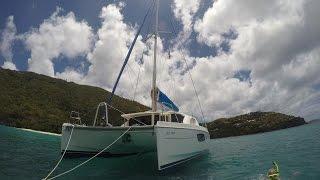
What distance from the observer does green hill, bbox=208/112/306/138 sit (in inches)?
5527

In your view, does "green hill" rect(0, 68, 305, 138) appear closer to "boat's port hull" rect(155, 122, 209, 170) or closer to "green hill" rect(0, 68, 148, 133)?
"green hill" rect(0, 68, 148, 133)

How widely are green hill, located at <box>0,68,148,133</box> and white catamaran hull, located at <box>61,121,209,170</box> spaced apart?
237 feet

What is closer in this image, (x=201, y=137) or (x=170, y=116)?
(x=170, y=116)

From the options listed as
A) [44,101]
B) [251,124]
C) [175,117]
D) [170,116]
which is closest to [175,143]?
[170,116]

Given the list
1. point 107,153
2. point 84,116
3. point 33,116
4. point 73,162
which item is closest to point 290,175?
point 107,153

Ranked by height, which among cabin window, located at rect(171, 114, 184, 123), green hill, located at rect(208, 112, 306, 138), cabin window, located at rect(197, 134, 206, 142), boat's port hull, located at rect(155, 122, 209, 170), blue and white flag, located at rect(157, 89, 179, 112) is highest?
green hill, located at rect(208, 112, 306, 138)

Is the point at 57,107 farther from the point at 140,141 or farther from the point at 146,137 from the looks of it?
the point at 146,137

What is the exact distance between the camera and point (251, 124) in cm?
15075

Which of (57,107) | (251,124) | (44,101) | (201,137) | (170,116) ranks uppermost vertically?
(44,101)

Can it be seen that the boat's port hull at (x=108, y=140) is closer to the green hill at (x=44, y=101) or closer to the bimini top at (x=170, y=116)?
the bimini top at (x=170, y=116)

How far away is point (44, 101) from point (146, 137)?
119 m

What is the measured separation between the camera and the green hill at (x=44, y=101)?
106 m

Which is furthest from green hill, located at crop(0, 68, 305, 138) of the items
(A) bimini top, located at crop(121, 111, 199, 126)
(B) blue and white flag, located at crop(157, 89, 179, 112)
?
(B) blue and white flag, located at crop(157, 89, 179, 112)

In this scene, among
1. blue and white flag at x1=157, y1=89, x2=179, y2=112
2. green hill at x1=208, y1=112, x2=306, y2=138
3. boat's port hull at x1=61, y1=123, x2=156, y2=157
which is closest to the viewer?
boat's port hull at x1=61, y1=123, x2=156, y2=157
